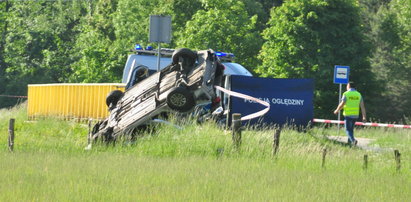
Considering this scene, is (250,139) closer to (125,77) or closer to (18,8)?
(125,77)

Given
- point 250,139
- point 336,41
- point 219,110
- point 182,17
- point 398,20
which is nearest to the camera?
point 250,139

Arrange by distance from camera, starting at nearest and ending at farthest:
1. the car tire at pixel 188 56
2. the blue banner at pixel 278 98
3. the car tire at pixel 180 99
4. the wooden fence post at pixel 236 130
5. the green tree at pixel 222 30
Result: the wooden fence post at pixel 236 130, the car tire at pixel 180 99, the car tire at pixel 188 56, the blue banner at pixel 278 98, the green tree at pixel 222 30

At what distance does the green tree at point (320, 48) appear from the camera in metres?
55.5

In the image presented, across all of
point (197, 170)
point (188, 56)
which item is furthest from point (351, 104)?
point (197, 170)

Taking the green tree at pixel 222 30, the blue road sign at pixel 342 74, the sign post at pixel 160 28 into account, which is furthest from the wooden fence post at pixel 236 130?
the green tree at pixel 222 30

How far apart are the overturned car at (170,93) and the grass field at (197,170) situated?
1.72 feet

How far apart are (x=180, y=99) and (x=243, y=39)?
37.7 metres

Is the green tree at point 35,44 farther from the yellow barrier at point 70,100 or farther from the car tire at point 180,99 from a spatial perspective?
the car tire at point 180,99

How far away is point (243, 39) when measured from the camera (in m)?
55.7

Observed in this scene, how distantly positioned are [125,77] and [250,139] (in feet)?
30.1

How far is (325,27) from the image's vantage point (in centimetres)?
5681

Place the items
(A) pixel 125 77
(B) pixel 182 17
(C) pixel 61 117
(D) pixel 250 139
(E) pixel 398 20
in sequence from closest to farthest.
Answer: (D) pixel 250 139 < (A) pixel 125 77 < (C) pixel 61 117 < (B) pixel 182 17 < (E) pixel 398 20

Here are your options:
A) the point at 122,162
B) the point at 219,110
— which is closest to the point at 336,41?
the point at 219,110

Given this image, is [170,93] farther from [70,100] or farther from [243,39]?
[243,39]
